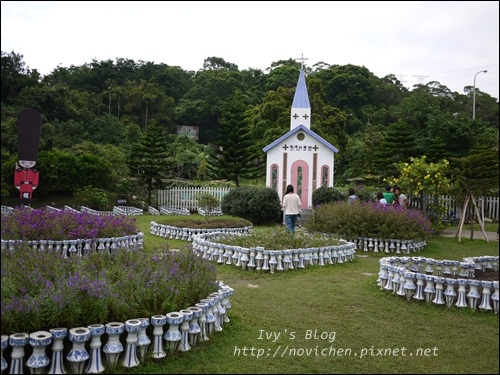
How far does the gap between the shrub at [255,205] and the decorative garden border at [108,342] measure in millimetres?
11018

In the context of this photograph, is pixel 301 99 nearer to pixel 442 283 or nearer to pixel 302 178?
pixel 302 178

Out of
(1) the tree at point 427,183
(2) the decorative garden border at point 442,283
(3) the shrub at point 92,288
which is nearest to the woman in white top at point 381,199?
(1) the tree at point 427,183

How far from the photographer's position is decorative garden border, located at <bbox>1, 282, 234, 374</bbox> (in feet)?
11.4

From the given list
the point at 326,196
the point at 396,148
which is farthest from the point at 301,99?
the point at 396,148

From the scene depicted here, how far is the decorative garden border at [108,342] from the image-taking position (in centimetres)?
348

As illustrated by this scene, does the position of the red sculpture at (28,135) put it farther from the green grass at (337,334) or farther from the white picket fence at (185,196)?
the white picket fence at (185,196)

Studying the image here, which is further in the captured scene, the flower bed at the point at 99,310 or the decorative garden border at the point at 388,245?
the decorative garden border at the point at 388,245

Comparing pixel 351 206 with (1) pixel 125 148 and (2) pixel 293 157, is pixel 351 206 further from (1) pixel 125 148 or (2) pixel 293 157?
(1) pixel 125 148

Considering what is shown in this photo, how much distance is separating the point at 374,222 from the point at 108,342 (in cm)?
800

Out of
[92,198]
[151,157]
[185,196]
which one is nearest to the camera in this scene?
[92,198]

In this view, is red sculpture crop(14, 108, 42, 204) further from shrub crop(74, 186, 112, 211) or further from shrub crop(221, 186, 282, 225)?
shrub crop(74, 186, 112, 211)

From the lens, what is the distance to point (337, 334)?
4617mm

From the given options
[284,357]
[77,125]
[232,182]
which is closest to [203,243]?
[284,357]

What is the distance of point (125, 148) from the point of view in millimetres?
30469
